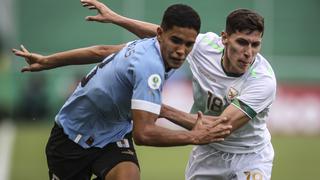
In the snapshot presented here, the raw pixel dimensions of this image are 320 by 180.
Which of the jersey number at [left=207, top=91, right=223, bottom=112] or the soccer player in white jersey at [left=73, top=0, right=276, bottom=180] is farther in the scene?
the jersey number at [left=207, top=91, right=223, bottom=112]

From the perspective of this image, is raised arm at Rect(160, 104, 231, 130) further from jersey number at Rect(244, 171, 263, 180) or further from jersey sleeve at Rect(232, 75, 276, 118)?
jersey number at Rect(244, 171, 263, 180)

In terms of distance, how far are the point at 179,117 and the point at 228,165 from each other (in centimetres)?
114

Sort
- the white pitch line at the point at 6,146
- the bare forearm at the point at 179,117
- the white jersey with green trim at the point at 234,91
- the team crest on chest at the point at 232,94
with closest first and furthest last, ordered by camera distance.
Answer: the bare forearm at the point at 179,117, the white jersey with green trim at the point at 234,91, the team crest on chest at the point at 232,94, the white pitch line at the point at 6,146

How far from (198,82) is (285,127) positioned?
16.4 m

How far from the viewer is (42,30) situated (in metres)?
31.3

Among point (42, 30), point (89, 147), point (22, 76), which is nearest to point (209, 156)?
point (89, 147)

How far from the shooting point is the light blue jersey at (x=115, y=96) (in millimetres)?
8016

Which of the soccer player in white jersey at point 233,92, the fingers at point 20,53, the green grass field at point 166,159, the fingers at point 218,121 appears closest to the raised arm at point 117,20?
the soccer player in white jersey at point 233,92

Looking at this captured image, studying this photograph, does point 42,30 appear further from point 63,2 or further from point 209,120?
point 209,120

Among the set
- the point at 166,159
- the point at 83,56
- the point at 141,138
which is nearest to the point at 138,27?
the point at 83,56

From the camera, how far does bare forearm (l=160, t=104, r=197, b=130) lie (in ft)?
29.0

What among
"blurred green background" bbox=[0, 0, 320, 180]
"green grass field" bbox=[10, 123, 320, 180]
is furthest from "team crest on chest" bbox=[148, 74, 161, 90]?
"blurred green background" bbox=[0, 0, 320, 180]

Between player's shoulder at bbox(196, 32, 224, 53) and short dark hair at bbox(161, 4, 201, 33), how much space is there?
1.39 m

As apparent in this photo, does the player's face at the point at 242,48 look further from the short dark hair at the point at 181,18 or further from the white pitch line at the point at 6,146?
the white pitch line at the point at 6,146
